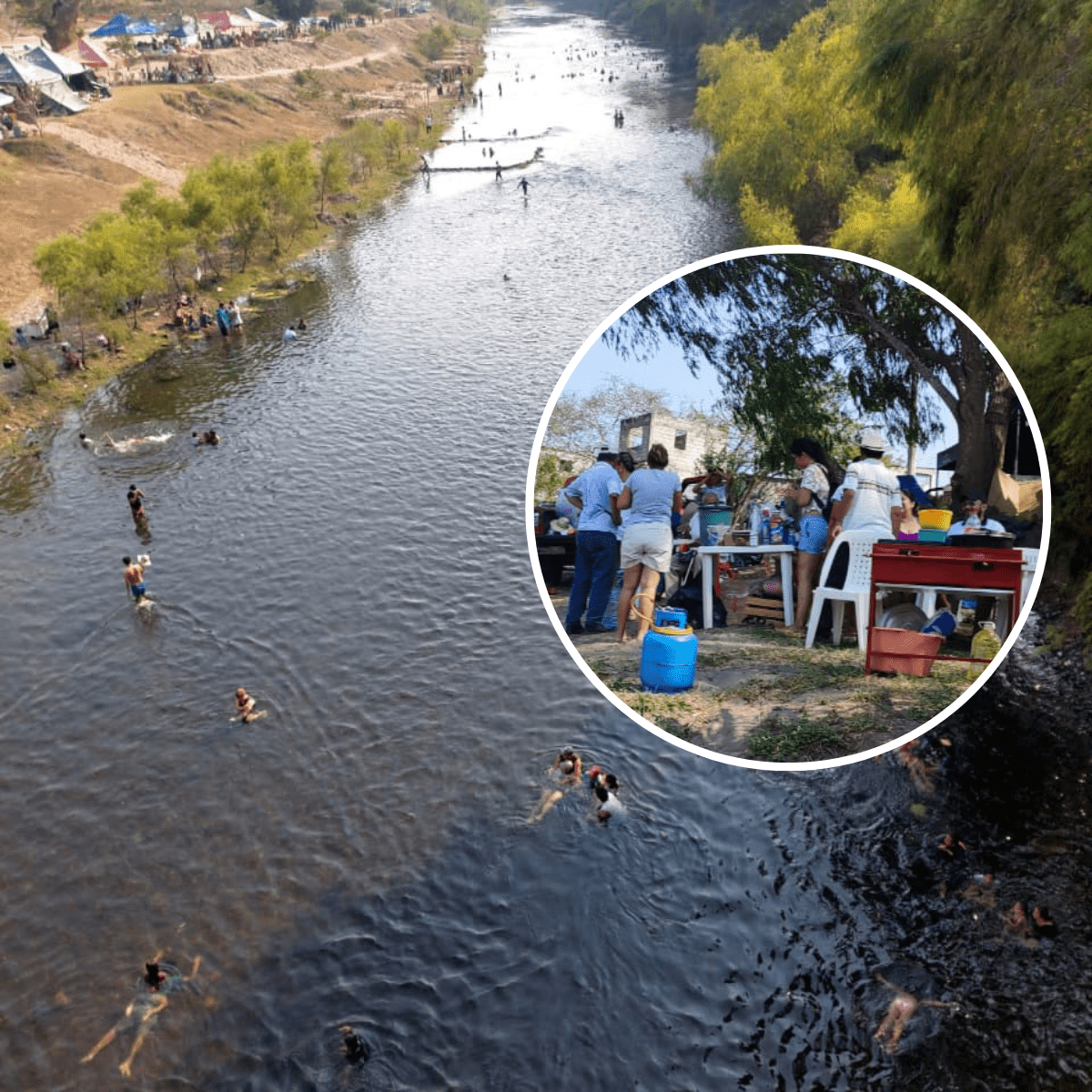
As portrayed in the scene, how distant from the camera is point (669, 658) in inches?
193

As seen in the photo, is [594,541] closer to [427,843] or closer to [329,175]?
[427,843]

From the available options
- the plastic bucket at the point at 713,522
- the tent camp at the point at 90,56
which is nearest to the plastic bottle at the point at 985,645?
the plastic bucket at the point at 713,522

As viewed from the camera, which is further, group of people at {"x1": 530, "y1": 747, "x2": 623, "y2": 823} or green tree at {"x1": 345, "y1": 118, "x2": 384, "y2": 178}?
green tree at {"x1": 345, "y1": 118, "x2": 384, "y2": 178}

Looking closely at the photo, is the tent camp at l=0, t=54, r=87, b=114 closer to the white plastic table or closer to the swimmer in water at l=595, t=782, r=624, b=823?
the swimmer in water at l=595, t=782, r=624, b=823

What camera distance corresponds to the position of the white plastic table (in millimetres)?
4793

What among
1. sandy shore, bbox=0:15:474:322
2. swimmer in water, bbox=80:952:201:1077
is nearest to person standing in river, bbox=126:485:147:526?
swimmer in water, bbox=80:952:201:1077

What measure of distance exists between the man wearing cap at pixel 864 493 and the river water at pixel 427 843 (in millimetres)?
12467

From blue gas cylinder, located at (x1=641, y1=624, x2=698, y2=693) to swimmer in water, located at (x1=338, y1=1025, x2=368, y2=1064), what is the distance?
40.1 ft

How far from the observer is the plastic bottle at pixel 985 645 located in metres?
4.94

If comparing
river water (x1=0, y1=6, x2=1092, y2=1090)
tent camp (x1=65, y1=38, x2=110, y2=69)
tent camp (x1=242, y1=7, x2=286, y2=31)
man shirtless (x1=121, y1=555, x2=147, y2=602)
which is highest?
tent camp (x1=242, y1=7, x2=286, y2=31)

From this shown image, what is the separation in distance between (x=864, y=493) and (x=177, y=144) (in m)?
78.9

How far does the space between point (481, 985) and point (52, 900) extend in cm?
801

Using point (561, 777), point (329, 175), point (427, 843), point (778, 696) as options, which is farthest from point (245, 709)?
point (329, 175)

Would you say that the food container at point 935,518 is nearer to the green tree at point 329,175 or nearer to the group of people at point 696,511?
the group of people at point 696,511
